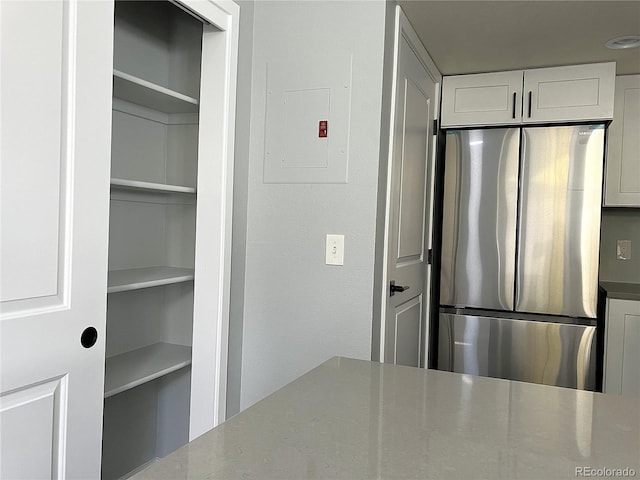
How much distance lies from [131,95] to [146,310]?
954mm

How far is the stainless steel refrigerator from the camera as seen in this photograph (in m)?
2.87

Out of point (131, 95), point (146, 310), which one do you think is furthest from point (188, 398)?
point (131, 95)

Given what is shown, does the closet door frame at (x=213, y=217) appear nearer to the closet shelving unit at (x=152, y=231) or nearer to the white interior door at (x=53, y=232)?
the closet shelving unit at (x=152, y=231)

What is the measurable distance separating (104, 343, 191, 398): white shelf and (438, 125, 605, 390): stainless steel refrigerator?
5.14ft

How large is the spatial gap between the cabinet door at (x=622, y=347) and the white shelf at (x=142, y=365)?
2222 mm

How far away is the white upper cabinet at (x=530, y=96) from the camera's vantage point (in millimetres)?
2832

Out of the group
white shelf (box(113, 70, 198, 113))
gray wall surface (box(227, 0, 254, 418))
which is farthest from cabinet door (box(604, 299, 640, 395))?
white shelf (box(113, 70, 198, 113))

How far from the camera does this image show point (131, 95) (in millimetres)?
2166

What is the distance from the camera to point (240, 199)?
7.34ft

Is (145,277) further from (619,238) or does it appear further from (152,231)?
(619,238)

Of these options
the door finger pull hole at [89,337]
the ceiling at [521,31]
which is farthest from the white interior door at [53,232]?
the ceiling at [521,31]

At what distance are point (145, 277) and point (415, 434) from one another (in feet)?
5.06

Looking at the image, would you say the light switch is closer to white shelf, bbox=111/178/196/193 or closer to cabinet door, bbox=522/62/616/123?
white shelf, bbox=111/178/196/193

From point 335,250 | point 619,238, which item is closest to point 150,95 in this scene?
point 335,250
